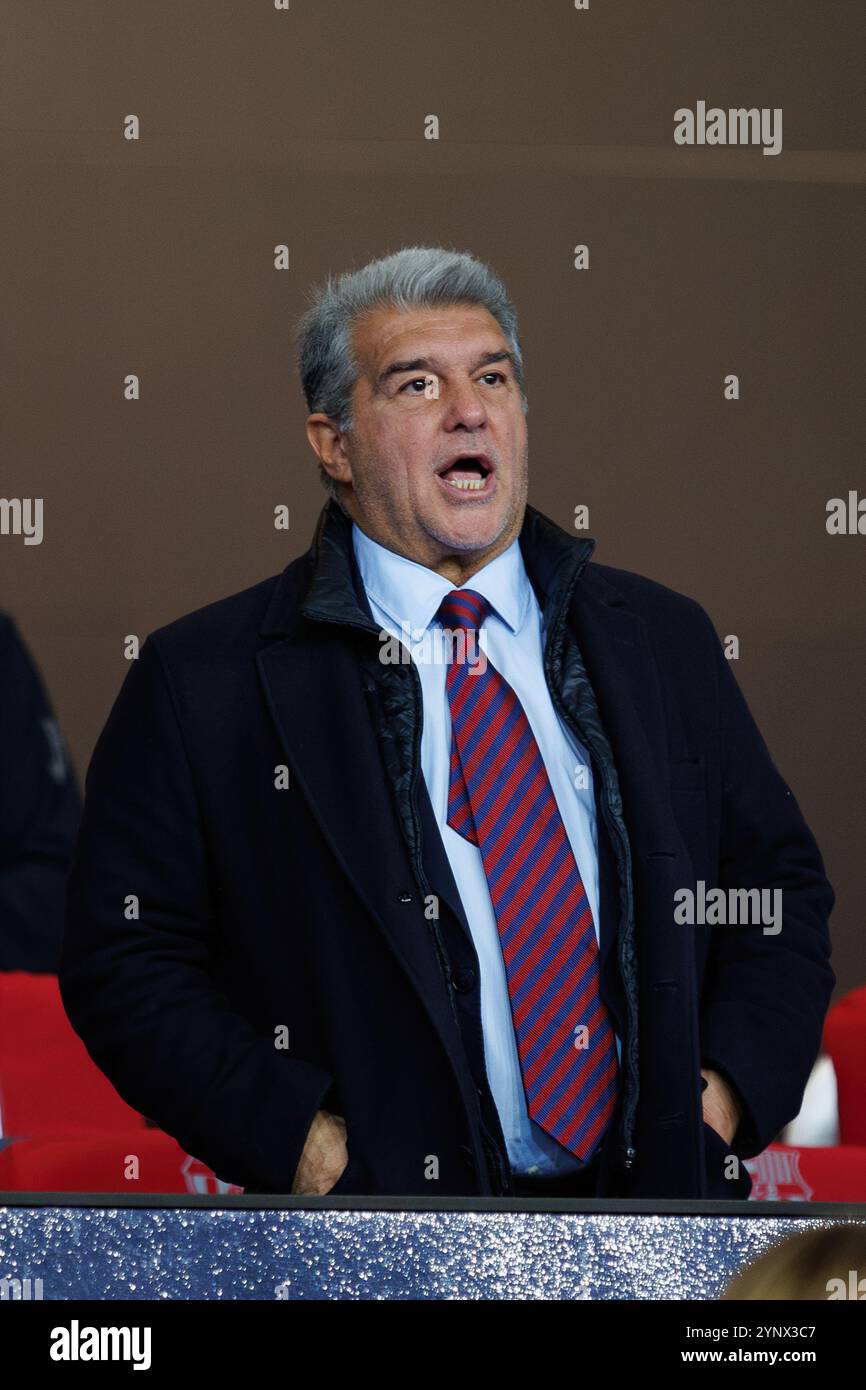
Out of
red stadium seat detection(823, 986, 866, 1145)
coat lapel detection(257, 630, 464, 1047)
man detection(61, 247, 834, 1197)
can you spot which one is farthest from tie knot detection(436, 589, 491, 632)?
red stadium seat detection(823, 986, 866, 1145)

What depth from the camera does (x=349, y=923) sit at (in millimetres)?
1857

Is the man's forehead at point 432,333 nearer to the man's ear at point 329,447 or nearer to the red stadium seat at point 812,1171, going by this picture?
the man's ear at point 329,447

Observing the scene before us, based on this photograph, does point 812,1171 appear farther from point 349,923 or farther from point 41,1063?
point 41,1063

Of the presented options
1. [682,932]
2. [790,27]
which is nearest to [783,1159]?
[682,932]

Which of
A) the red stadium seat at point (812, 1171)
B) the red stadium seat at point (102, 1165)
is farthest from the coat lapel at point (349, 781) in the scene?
the red stadium seat at point (812, 1171)

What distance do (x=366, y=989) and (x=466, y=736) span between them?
0.27m

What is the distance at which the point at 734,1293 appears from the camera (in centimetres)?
146

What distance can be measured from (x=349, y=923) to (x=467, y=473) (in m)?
0.47

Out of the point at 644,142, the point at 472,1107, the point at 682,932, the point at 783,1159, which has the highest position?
the point at 644,142

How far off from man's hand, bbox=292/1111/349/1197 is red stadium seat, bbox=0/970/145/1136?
0.53 meters

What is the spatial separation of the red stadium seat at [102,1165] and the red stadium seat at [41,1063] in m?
0.06

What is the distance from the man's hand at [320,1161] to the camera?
182 cm

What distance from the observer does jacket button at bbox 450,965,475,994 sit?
1.84 metres

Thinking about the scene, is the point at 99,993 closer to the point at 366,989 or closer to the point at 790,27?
the point at 366,989
